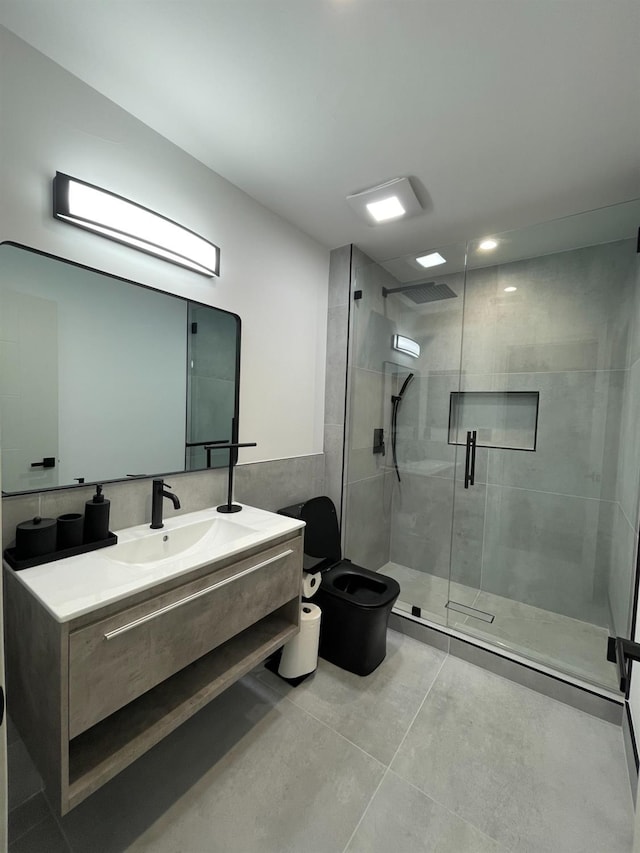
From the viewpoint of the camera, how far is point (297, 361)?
7.51 ft

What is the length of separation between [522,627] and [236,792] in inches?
73.5

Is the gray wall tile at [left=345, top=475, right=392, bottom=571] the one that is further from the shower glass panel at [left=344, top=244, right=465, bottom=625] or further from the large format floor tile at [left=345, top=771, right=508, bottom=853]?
the large format floor tile at [left=345, top=771, right=508, bottom=853]

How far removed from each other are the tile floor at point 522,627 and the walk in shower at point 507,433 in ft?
0.04

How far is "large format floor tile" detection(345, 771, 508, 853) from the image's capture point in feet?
3.71

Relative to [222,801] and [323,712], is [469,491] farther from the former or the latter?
[222,801]

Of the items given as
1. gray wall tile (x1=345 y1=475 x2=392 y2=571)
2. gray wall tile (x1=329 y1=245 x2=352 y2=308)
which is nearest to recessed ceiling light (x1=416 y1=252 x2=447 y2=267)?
gray wall tile (x1=329 y1=245 x2=352 y2=308)

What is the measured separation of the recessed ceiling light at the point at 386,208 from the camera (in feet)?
6.19

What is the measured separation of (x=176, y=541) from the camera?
4.91 feet

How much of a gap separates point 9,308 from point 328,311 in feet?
5.95

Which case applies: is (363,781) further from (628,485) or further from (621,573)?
(628,485)

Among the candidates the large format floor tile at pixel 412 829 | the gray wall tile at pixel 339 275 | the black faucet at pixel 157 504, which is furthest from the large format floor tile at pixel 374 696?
the gray wall tile at pixel 339 275

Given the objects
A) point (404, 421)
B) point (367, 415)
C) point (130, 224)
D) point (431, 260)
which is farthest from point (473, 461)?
point (130, 224)

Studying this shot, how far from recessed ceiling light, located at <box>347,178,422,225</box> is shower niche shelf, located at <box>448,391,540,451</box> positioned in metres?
1.33

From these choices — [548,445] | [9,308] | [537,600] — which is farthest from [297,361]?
[537,600]
